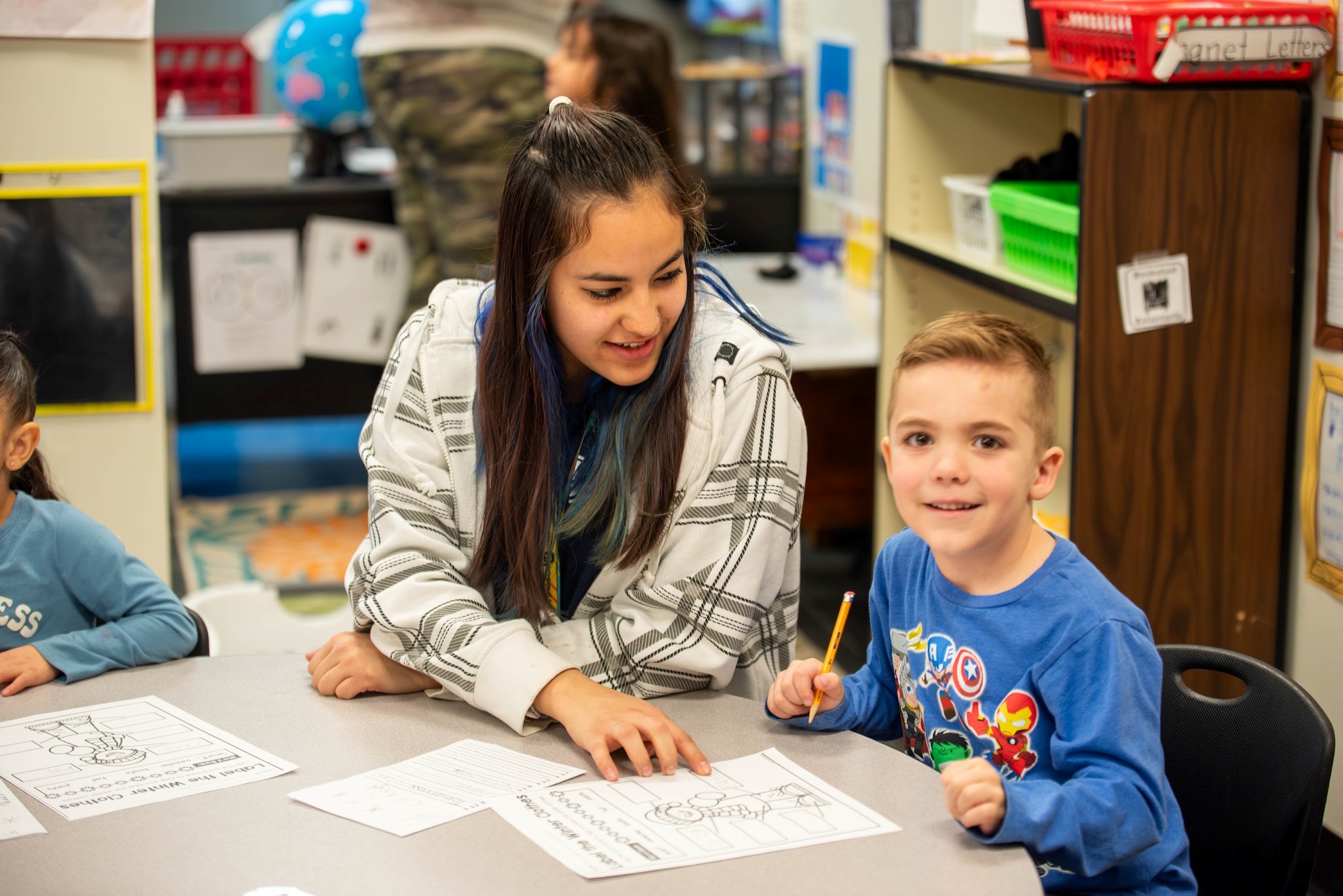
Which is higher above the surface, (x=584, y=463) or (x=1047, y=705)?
(x=584, y=463)

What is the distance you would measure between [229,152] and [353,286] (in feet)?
1.55

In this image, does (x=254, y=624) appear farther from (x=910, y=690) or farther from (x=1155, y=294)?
(x=1155, y=294)

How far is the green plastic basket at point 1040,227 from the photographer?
2043 millimetres

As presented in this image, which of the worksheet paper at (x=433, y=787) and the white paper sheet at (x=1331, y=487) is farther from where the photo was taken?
the white paper sheet at (x=1331, y=487)

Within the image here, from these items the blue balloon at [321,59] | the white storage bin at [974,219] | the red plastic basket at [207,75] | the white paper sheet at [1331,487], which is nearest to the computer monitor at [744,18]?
the blue balloon at [321,59]

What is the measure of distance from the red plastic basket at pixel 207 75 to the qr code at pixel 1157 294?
3.22 meters

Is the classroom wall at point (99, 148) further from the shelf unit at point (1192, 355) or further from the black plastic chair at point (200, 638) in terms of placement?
the shelf unit at point (1192, 355)

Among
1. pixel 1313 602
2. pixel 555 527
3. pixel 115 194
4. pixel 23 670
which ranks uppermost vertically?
pixel 115 194

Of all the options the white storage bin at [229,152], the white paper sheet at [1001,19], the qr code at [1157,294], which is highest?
the white paper sheet at [1001,19]

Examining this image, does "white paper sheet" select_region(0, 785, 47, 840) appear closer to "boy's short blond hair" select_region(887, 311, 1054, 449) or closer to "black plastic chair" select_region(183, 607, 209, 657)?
"black plastic chair" select_region(183, 607, 209, 657)

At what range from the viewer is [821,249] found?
3689 millimetres

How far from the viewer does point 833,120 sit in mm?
3826

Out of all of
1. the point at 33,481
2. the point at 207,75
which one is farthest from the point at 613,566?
the point at 207,75

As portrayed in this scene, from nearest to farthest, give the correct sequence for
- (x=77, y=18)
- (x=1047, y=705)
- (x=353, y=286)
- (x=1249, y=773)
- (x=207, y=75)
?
(x=1047, y=705) → (x=1249, y=773) → (x=77, y=18) → (x=353, y=286) → (x=207, y=75)
